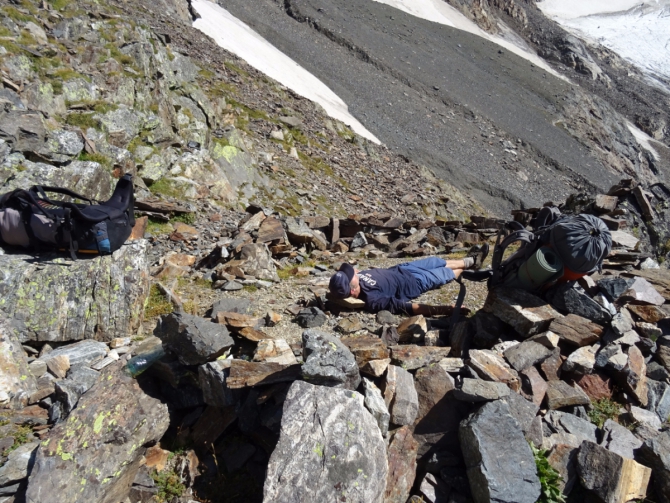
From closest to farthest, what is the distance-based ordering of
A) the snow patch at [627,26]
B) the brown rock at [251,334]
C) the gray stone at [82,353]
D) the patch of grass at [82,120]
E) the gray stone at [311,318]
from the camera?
the gray stone at [82,353]
the brown rock at [251,334]
the gray stone at [311,318]
the patch of grass at [82,120]
the snow patch at [627,26]

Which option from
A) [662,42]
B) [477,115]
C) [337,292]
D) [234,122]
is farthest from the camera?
[662,42]

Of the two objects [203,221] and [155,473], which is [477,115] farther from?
[155,473]

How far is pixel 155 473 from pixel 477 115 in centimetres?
3877

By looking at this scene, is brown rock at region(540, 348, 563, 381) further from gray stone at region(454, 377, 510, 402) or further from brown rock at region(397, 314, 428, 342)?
brown rock at region(397, 314, 428, 342)

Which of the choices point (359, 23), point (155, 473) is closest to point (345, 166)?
point (155, 473)

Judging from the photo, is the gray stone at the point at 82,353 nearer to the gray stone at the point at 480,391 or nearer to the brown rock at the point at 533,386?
the gray stone at the point at 480,391

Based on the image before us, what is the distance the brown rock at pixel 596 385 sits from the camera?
4766mm

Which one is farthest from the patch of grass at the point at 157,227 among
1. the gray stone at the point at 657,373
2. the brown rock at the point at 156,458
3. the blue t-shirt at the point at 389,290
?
the gray stone at the point at 657,373

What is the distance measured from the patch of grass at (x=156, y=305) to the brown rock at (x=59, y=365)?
1.39 metres

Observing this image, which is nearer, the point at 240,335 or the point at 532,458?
the point at 532,458

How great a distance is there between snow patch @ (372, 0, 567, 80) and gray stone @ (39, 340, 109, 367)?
2535 inches

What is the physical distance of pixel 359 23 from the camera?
48.3 m

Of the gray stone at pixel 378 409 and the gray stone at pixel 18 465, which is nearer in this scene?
the gray stone at pixel 18 465

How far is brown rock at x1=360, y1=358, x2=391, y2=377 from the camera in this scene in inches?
170
